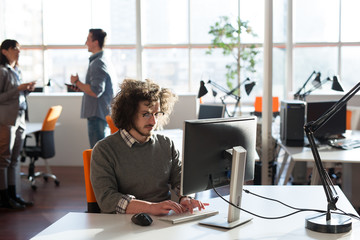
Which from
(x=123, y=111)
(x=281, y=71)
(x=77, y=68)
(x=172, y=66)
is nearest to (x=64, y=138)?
(x=77, y=68)

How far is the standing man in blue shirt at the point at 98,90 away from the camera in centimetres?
456

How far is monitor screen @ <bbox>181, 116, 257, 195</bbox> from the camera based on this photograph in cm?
194

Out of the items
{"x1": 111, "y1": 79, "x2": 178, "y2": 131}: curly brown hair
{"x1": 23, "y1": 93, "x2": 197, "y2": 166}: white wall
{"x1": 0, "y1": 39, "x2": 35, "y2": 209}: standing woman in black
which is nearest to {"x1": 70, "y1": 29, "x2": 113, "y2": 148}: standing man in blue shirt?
{"x1": 0, "y1": 39, "x2": 35, "y2": 209}: standing woman in black

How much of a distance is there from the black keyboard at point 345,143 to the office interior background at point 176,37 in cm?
290

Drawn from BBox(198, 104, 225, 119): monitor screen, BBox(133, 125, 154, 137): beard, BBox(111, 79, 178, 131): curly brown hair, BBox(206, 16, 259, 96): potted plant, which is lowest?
BBox(198, 104, 225, 119): monitor screen

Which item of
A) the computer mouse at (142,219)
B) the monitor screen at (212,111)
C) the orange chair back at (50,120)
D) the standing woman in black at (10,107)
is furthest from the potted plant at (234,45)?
the computer mouse at (142,219)

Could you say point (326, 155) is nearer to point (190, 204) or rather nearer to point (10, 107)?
point (190, 204)

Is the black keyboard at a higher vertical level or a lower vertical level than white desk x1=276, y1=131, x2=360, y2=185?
higher

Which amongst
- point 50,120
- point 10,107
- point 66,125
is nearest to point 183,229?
point 10,107

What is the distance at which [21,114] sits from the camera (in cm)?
449

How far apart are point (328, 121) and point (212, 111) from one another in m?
1.04

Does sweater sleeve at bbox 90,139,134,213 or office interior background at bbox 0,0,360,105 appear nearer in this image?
sweater sleeve at bbox 90,139,134,213

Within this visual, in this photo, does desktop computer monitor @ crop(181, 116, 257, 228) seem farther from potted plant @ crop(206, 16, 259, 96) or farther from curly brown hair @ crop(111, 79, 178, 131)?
potted plant @ crop(206, 16, 259, 96)

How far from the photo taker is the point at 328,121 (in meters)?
4.42
